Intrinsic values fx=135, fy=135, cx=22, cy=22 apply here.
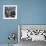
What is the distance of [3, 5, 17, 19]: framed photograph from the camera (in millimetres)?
3561

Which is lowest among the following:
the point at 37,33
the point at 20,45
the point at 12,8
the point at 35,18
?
the point at 20,45

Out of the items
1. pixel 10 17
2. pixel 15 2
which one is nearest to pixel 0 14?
pixel 10 17

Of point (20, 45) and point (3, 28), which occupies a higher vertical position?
point (3, 28)

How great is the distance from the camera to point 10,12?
358 centimetres

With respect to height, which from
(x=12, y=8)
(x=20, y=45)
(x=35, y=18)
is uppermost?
(x=12, y=8)

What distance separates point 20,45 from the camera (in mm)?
3373

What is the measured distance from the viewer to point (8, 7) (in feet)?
11.7

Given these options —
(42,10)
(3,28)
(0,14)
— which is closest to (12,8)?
(0,14)

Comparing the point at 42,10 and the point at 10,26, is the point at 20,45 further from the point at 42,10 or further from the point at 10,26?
the point at 42,10

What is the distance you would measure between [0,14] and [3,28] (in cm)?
38

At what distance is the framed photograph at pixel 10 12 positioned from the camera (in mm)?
3561

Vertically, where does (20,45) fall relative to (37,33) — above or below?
below

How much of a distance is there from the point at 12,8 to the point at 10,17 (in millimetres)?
245

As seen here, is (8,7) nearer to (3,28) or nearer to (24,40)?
(3,28)
